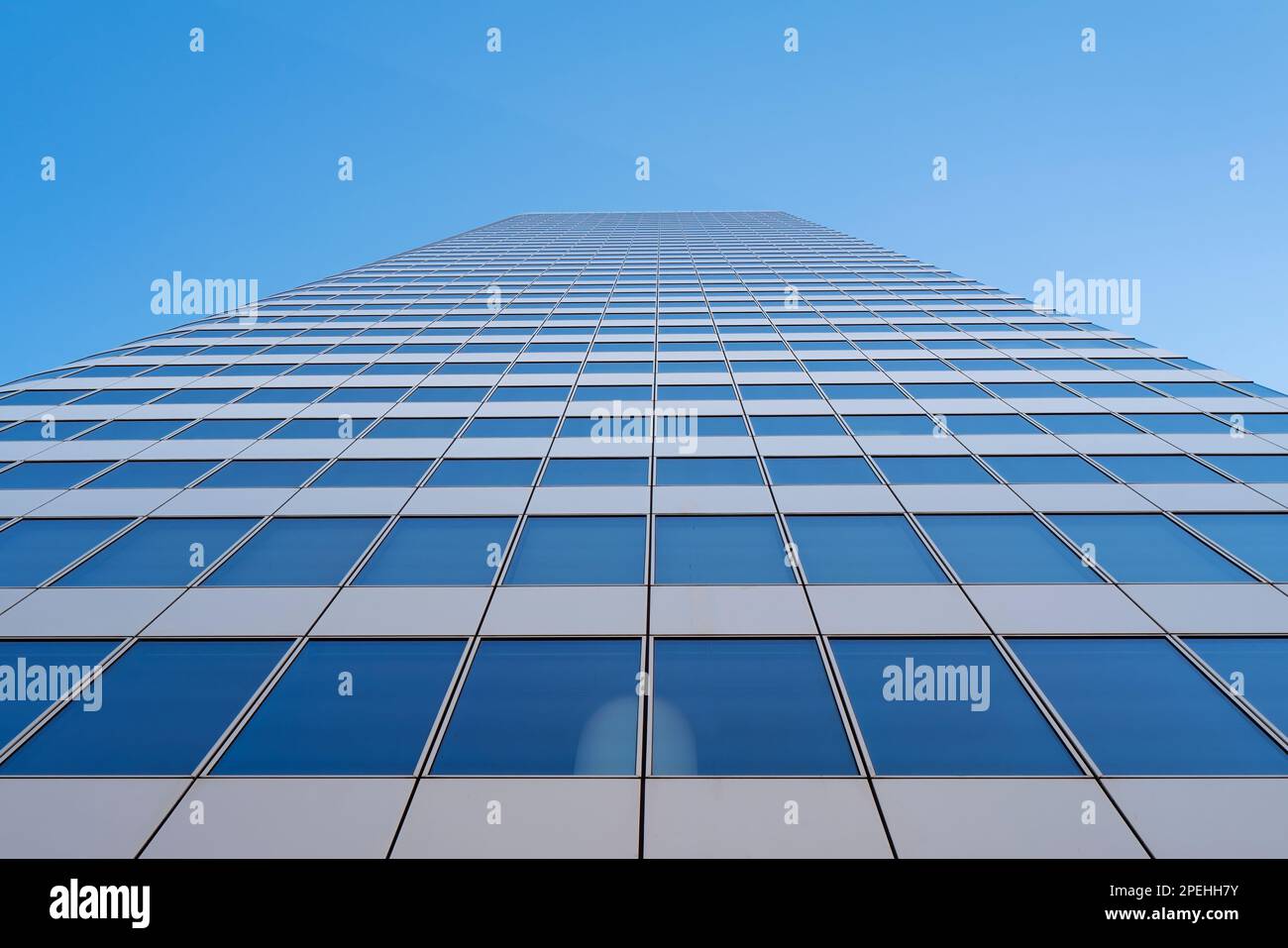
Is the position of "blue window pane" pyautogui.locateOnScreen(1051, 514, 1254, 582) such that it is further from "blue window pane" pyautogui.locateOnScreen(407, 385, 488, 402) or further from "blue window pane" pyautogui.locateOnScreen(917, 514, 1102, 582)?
"blue window pane" pyautogui.locateOnScreen(407, 385, 488, 402)

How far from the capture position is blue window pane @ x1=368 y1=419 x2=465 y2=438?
16.5 m

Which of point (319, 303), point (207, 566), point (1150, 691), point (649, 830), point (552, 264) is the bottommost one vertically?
point (649, 830)

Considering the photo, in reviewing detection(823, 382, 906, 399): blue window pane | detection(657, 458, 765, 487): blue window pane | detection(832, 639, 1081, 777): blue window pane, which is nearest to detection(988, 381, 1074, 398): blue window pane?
detection(823, 382, 906, 399): blue window pane

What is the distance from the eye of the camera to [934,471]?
47.0 ft

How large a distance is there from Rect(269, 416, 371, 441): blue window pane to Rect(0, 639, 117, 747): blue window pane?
24.4 feet

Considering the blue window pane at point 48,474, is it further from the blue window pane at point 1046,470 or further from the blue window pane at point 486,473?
the blue window pane at point 1046,470

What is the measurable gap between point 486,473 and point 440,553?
10.5ft

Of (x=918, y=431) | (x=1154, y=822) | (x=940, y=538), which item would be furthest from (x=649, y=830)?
(x=918, y=431)

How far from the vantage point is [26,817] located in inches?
273

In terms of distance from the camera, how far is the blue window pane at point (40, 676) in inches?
324

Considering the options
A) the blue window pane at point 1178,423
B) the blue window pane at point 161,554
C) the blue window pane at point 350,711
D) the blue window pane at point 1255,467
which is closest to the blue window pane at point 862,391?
the blue window pane at point 1178,423

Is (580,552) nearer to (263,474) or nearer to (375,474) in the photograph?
(375,474)

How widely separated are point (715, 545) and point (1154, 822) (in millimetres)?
6071

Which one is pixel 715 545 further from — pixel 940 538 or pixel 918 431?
pixel 918 431
